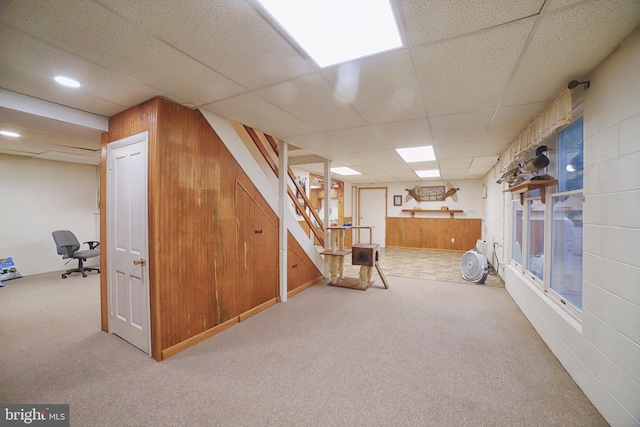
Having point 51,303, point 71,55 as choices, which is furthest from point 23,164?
point 71,55

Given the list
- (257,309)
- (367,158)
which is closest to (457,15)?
(257,309)

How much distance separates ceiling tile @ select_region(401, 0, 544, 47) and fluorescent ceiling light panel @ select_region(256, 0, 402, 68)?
0.31 ft

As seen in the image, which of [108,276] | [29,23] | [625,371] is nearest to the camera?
[29,23]

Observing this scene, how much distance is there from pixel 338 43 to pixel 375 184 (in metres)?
7.70

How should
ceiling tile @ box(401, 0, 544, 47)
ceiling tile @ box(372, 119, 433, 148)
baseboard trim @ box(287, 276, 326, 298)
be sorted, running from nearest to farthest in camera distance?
ceiling tile @ box(401, 0, 544, 47), ceiling tile @ box(372, 119, 433, 148), baseboard trim @ box(287, 276, 326, 298)

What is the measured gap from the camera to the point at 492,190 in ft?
18.4

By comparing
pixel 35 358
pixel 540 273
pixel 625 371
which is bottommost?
pixel 35 358

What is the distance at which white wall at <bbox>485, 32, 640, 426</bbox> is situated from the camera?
1.41 m

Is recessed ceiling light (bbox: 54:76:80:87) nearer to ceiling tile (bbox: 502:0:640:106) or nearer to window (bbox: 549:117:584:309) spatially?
ceiling tile (bbox: 502:0:640:106)

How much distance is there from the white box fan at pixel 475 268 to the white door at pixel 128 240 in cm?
496

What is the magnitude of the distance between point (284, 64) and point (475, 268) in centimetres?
473

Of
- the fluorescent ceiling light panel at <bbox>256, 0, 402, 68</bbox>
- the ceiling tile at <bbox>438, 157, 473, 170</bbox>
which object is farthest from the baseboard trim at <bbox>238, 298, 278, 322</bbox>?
the ceiling tile at <bbox>438, 157, 473, 170</bbox>

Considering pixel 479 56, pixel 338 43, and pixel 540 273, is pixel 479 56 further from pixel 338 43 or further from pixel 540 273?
pixel 540 273

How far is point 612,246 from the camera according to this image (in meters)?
1.57
